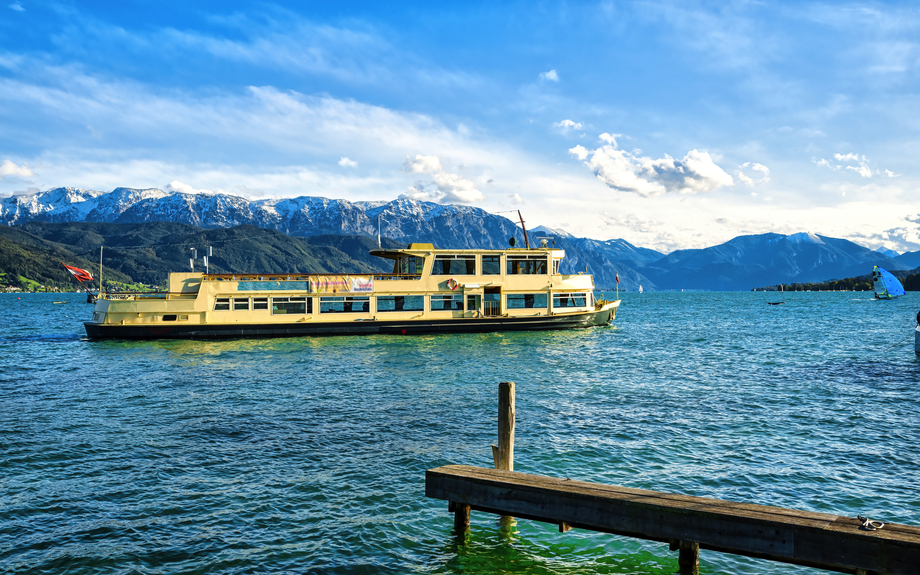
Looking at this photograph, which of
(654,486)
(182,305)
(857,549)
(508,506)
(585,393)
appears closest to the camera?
(857,549)

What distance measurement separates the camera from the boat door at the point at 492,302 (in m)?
47.4

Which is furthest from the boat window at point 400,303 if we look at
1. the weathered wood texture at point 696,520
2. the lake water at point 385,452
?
the weathered wood texture at point 696,520

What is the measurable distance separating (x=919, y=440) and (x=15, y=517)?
23.3m

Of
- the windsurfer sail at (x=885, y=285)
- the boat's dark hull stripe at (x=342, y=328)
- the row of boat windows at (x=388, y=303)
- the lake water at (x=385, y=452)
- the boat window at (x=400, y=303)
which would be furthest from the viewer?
the windsurfer sail at (x=885, y=285)

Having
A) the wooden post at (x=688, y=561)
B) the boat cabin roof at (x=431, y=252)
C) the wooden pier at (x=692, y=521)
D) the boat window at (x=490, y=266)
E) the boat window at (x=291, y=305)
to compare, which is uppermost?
the boat cabin roof at (x=431, y=252)

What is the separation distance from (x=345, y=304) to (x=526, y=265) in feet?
51.6

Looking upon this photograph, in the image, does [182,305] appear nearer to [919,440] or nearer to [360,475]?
[360,475]

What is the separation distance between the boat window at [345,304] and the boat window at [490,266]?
10.1 metres

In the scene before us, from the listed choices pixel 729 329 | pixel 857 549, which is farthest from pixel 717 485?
pixel 729 329

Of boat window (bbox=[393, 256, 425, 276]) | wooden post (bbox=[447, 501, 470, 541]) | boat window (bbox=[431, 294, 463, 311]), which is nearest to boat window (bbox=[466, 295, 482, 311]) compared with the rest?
boat window (bbox=[431, 294, 463, 311])

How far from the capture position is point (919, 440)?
16.5m

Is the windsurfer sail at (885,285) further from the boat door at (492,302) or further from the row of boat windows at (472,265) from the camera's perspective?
the boat door at (492,302)

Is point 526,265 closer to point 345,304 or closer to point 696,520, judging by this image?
point 345,304

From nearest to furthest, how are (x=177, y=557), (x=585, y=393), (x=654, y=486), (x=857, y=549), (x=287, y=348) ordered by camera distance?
(x=857, y=549), (x=177, y=557), (x=654, y=486), (x=585, y=393), (x=287, y=348)
